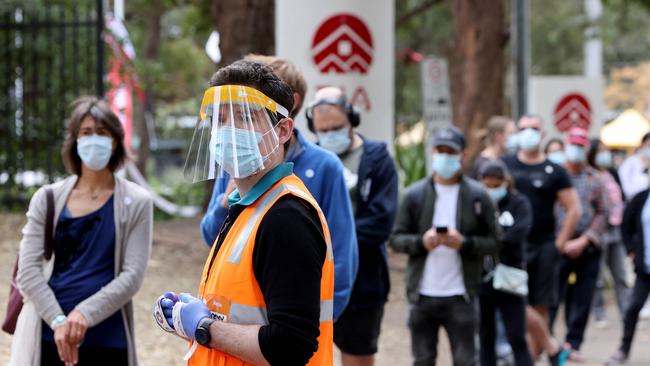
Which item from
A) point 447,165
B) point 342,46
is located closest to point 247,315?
point 447,165

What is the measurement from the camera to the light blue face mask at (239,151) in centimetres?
333

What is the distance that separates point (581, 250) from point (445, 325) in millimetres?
3398

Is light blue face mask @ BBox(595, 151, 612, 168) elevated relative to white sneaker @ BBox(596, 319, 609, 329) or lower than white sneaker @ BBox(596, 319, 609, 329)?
elevated

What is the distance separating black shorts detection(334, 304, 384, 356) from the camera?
608 centimetres

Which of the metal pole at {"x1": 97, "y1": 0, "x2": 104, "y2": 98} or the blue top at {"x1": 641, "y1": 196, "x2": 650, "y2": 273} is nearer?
the blue top at {"x1": 641, "y1": 196, "x2": 650, "y2": 273}

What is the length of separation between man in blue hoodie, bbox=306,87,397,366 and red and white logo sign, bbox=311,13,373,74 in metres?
4.49

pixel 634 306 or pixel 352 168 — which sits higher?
pixel 352 168

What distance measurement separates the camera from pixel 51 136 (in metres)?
15.6

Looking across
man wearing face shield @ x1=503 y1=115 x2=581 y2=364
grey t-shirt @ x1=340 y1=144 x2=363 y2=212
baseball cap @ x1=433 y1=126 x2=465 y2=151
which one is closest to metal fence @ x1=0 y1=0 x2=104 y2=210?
man wearing face shield @ x1=503 y1=115 x2=581 y2=364

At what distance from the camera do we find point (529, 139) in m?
9.83

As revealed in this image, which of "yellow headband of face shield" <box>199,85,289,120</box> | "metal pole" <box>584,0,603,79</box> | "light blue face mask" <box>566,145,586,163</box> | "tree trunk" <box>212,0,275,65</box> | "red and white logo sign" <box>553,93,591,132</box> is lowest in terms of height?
"light blue face mask" <box>566,145,586,163</box>

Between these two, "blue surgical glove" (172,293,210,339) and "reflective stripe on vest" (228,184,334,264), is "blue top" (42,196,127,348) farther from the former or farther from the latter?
"reflective stripe on vest" (228,184,334,264)

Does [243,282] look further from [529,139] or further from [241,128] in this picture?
[529,139]

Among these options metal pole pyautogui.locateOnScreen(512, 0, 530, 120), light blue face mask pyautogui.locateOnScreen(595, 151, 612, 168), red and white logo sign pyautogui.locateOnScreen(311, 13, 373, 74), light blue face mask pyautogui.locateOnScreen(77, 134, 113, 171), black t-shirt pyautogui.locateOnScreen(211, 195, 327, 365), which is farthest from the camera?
metal pole pyautogui.locateOnScreen(512, 0, 530, 120)
